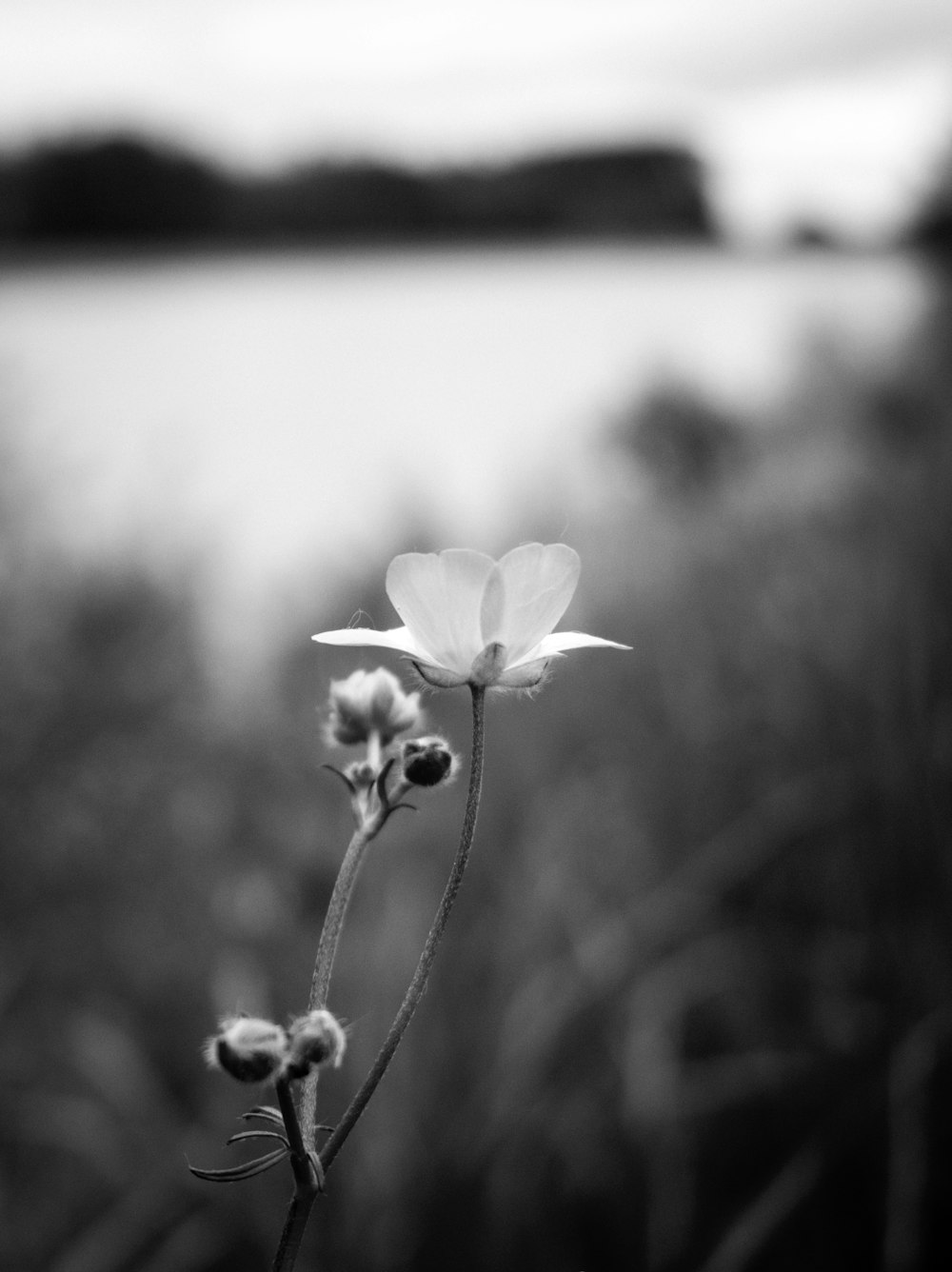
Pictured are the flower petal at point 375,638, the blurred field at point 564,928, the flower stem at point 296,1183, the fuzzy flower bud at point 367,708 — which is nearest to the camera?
the flower stem at point 296,1183

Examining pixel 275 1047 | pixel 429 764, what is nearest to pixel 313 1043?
pixel 275 1047

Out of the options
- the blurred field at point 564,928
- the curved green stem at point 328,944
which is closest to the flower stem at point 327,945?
the curved green stem at point 328,944

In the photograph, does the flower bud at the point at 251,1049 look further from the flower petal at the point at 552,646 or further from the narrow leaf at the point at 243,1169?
the flower petal at the point at 552,646

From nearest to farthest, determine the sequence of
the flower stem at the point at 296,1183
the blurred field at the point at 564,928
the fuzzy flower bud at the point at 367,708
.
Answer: the flower stem at the point at 296,1183
the fuzzy flower bud at the point at 367,708
the blurred field at the point at 564,928

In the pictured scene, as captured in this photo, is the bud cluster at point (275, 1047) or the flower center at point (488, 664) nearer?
the bud cluster at point (275, 1047)

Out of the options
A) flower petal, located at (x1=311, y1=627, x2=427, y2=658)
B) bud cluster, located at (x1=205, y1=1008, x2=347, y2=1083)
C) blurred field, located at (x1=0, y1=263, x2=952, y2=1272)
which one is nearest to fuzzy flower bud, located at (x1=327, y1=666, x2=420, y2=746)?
flower petal, located at (x1=311, y1=627, x2=427, y2=658)

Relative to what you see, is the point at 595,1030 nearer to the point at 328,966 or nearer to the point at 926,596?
the point at 926,596

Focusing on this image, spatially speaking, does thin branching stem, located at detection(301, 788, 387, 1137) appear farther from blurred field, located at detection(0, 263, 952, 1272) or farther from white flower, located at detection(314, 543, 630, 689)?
blurred field, located at detection(0, 263, 952, 1272)
